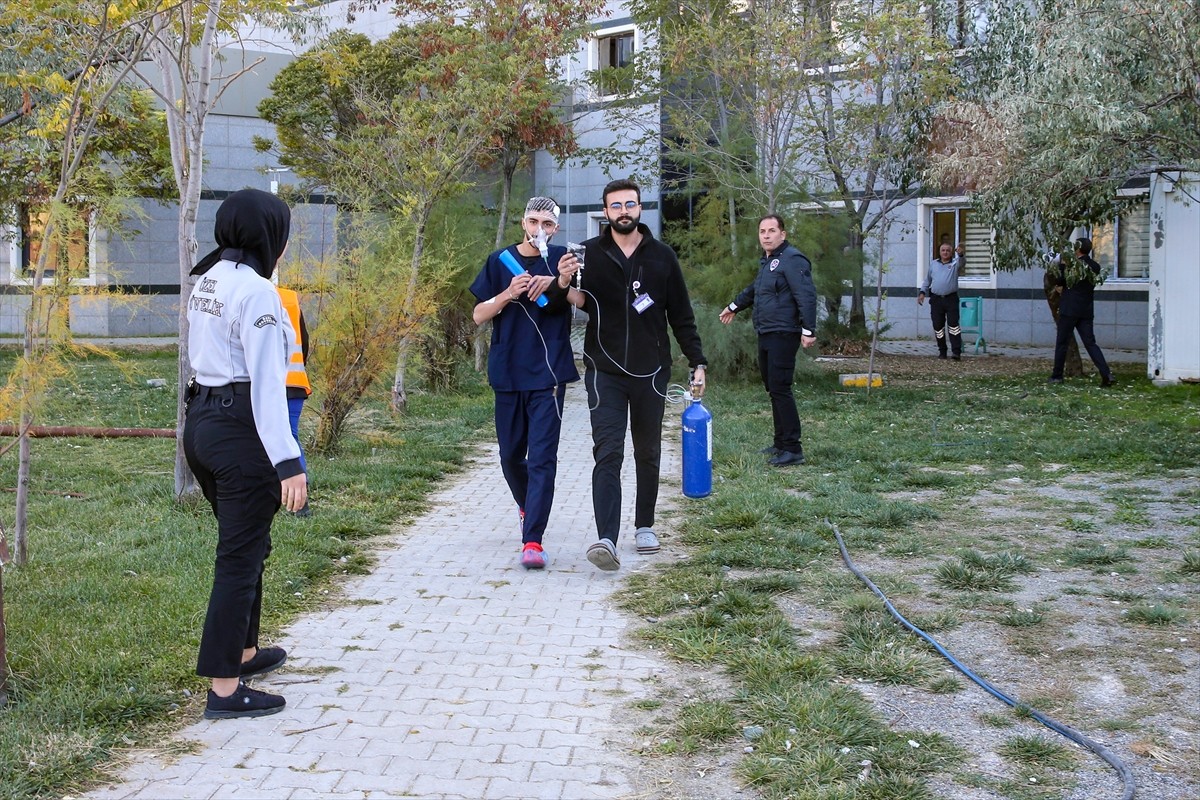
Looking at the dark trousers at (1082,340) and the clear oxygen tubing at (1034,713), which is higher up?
the dark trousers at (1082,340)

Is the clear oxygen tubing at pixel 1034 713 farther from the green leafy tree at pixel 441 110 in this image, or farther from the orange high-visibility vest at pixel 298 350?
the green leafy tree at pixel 441 110

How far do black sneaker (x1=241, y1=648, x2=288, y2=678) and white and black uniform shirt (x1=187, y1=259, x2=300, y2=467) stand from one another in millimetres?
976

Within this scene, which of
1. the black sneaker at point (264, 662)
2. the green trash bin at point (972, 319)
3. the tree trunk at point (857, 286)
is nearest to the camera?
the black sneaker at point (264, 662)

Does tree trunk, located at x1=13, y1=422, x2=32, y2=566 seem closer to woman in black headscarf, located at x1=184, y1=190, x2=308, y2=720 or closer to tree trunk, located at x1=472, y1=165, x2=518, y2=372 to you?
woman in black headscarf, located at x1=184, y1=190, x2=308, y2=720

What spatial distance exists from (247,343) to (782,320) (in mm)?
5968

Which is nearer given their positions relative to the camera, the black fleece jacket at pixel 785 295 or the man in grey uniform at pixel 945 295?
the black fleece jacket at pixel 785 295

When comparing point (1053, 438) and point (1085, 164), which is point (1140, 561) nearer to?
point (1053, 438)

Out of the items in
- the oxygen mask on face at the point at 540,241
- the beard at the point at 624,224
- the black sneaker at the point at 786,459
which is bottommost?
the black sneaker at the point at 786,459

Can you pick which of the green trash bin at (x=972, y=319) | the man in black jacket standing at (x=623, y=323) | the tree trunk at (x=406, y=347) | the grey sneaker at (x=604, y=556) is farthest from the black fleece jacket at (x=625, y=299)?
the green trash bin at (x=972, y=319)

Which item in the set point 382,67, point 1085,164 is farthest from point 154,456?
point 382,67

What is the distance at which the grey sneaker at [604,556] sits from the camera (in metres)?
6.00

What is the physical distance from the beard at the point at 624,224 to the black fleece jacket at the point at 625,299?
0.06 m

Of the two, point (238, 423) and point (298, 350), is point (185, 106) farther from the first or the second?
point (238, 423)

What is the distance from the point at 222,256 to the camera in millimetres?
4141
